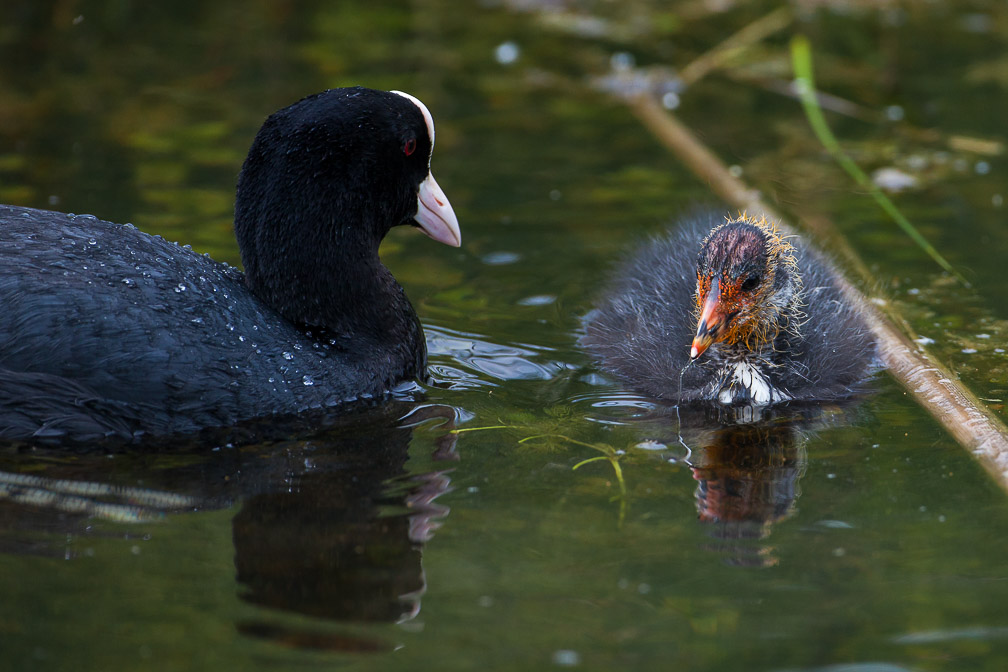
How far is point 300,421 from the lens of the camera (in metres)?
4.56

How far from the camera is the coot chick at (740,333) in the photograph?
4.78 metres

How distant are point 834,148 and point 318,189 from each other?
3.39 metres

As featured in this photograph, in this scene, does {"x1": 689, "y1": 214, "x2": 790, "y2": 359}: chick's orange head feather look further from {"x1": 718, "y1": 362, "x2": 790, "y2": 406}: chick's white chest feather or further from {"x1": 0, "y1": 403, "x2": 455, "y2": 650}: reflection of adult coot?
{"x1": 0, "y1": 403, "x2": 455, "y2": 650}: reflection of adult coot

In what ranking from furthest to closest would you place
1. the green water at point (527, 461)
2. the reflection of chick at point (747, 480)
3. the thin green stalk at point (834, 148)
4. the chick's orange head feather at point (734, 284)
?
the thin green stalk at point (834, 148), the chick's orange head feather at point (734, 284), the reflection of chick at point (747, 480), the green water at point (527, 461)

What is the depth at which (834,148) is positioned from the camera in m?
7.05

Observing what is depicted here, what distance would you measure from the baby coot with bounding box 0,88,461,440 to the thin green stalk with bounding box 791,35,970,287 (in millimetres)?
2225

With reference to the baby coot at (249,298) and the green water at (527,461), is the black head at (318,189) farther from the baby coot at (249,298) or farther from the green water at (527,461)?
the green water at (527,461)

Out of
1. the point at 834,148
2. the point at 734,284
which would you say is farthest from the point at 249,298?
the point at 834,148

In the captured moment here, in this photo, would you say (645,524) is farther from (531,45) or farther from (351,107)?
(531,45)

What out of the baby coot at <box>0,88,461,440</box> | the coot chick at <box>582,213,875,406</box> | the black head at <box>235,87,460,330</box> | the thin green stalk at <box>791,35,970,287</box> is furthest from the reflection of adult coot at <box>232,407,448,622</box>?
the thin green stalk at <box>791,35,970,287</box>

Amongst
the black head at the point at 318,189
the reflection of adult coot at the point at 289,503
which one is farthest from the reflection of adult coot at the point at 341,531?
the black head at the point at 318,189

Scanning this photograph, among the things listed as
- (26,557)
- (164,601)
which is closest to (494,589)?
(164,601)

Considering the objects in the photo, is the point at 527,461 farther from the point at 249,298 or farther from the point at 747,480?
the point at 249,298

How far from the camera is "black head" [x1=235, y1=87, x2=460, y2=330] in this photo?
475cm
